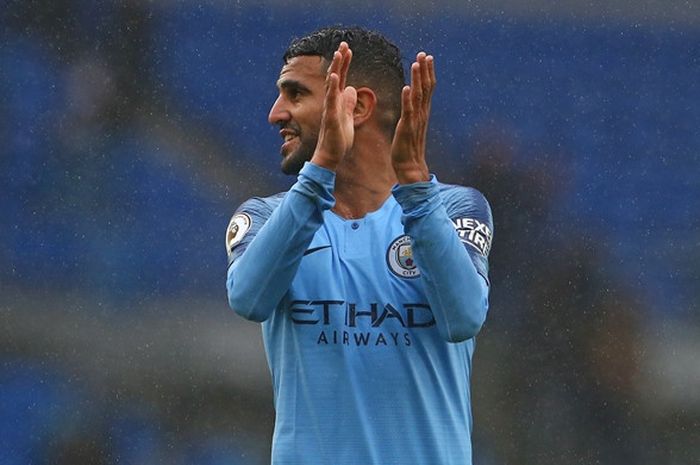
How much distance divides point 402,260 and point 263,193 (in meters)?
1.82

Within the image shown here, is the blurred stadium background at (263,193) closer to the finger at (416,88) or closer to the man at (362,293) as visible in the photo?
the man at (362,293)

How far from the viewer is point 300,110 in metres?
2.39

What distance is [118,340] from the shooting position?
4086mm

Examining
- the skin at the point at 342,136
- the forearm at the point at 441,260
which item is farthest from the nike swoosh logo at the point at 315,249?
the forearm at the point at 441,260

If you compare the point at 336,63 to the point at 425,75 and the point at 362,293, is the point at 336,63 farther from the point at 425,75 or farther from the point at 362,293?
the point at 362,293

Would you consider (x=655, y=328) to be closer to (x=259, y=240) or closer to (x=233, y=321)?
(x=233, y=321)

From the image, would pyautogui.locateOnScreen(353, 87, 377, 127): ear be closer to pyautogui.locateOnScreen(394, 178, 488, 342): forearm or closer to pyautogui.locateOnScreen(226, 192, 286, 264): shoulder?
pyautogui.locateOnScreen(226, 192, 286, 264): shoulder

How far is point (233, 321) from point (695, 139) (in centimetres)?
154

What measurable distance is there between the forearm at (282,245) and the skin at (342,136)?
0.05 meters

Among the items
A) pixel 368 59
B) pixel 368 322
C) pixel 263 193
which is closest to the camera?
pixel 368 322

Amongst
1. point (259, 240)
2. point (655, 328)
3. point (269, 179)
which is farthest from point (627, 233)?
point (259, 240)

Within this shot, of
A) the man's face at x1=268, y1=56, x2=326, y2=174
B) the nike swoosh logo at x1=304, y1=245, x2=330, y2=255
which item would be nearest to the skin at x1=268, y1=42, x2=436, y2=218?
the man's face at x1=268, y1=56, x2=326, y2=174

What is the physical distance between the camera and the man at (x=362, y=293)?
7.02 feet

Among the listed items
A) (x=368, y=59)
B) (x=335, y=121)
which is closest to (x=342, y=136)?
(x=335, y=121)
